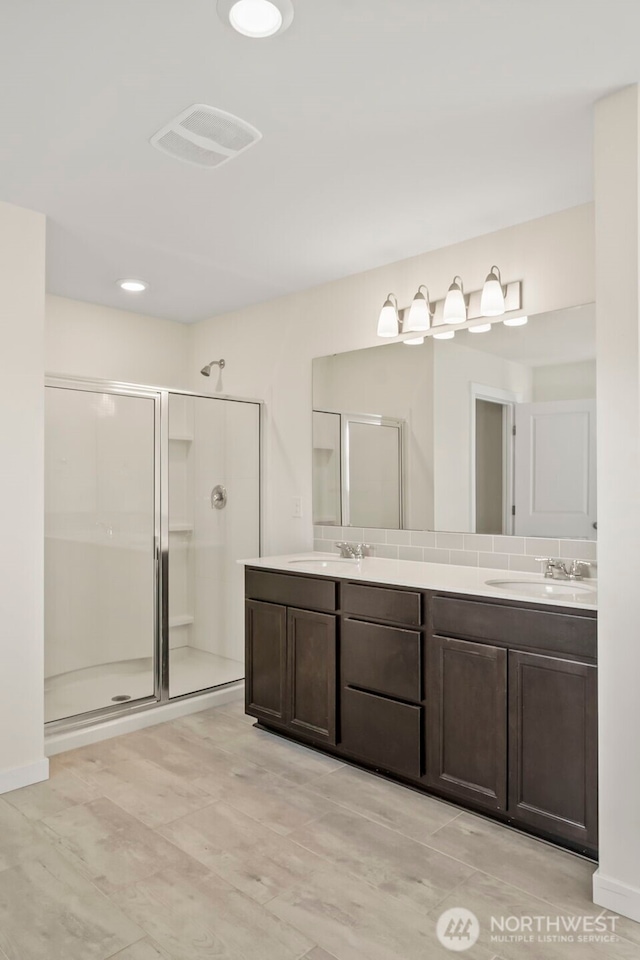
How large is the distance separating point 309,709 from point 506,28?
8.99 ft

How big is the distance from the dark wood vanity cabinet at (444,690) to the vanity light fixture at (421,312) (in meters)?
1.33

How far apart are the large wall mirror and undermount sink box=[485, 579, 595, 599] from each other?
0.25m

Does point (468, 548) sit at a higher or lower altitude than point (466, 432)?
lower

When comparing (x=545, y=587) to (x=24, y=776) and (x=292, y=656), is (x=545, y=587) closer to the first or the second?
(x=292, y=656)

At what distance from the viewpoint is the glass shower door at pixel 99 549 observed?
3.38m

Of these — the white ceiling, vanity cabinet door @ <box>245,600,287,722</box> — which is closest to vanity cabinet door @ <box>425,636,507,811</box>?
vanity cabinet door @ <box>245,600,287,722</box>

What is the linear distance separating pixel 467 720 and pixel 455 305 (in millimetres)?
1850

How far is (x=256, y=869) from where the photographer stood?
7.18ft

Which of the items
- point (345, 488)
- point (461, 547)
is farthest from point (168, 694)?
point (461, 547)

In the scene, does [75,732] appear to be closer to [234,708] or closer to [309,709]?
Answer: [234,708]

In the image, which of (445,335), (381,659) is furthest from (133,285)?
(381,659)

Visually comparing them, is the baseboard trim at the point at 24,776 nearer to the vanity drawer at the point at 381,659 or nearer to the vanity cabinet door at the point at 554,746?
the vanity drawer at the point at 381,659

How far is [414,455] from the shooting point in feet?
11.0

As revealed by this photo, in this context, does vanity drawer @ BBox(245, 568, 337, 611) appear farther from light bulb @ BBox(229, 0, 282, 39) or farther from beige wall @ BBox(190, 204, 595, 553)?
light bulb @ BBox(229, 0, 282, 39)
